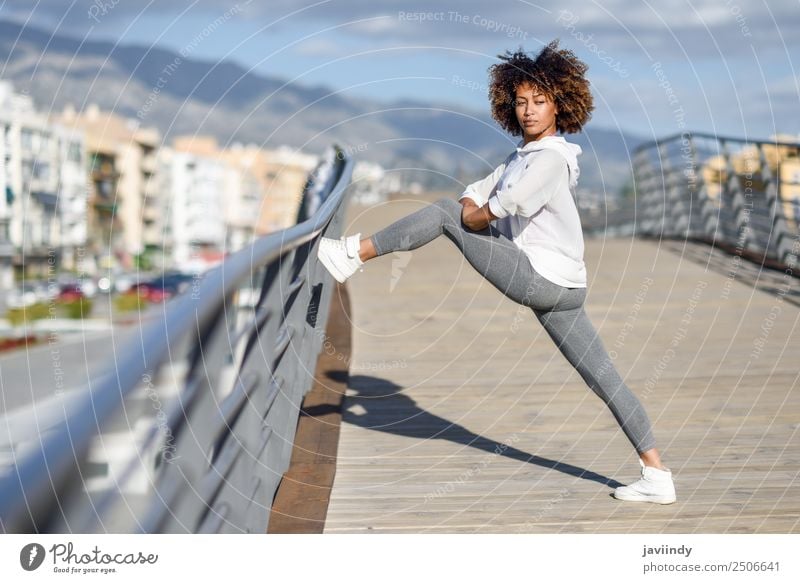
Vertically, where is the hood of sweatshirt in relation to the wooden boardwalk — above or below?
above

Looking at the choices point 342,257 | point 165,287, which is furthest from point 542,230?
point 165,287

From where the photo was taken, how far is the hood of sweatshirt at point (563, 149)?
11.8 ft

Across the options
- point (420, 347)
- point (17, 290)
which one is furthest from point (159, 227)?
point (420, 347)

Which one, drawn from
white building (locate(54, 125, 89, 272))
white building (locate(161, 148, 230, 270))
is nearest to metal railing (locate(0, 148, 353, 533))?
white building (locate(54, 125, 89, 272))

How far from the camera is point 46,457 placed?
1.42m

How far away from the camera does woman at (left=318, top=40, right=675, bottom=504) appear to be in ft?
11.8

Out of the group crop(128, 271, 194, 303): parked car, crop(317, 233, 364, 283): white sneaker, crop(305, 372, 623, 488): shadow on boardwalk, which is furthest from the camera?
crop(128, 271, 194, 303): parked car

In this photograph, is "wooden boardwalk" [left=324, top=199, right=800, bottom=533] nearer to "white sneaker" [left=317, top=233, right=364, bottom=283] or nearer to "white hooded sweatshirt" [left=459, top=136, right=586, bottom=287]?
"white sneaker" [left=317, top=233, right=364, bottom=283]

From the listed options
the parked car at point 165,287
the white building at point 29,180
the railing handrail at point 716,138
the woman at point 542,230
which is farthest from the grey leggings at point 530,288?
the parked car at point 165,287

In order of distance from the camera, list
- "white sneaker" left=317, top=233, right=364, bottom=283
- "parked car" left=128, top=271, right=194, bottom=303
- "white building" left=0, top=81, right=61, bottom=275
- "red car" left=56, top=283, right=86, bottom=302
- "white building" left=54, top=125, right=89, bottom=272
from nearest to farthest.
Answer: "white sneaker" left=317, top=233, right=364, bottom=283, "white building" left=0, top=81, right=61, bottom=275, "red car" left=56, top=283, right=86, bottom=302, "parked car" left=128, top=271, right=194, bottom=303, "white building" left=54, top=125, right=89, bottom=272

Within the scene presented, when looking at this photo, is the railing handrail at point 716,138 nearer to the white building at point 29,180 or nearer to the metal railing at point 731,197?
the metal railing at point 731,197

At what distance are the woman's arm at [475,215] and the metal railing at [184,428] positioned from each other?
1.57 feet

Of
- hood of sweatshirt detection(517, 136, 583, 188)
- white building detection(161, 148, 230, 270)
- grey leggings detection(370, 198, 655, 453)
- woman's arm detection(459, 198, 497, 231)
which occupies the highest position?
hood of sweatshirt detection(517, 136, 583, 188)
